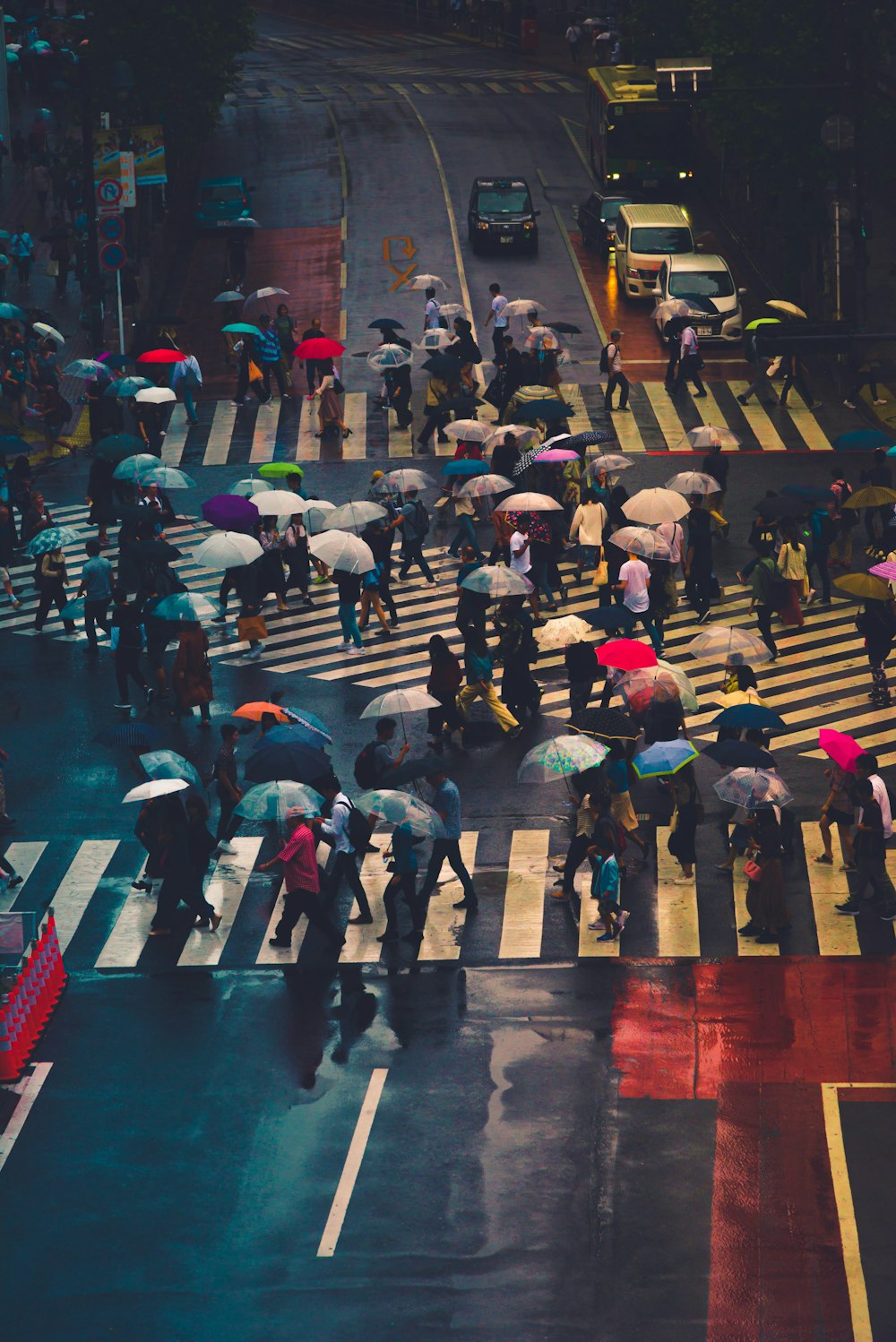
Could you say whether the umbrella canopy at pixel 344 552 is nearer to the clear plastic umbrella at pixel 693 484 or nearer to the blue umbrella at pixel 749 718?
the clear plastic umbrella at pixel 693 484

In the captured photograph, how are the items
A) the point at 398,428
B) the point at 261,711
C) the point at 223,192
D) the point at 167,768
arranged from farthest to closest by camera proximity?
the point at 223,192 < the point at 398,428 < the point at 261,711 < the point at 167,768

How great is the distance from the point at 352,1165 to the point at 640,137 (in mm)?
43859

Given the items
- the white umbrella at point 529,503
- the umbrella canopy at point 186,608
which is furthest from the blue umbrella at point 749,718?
the white umbrella at point 529,503

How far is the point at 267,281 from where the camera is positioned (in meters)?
52.5

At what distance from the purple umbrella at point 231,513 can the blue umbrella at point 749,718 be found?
9.57m

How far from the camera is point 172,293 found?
5281cm

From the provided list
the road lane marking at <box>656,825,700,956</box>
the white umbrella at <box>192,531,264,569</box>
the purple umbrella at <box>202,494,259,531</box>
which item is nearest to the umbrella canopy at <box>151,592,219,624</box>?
the white umbrella at <box>192,531,264,569</box>

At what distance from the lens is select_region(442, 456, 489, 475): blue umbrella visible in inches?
1318

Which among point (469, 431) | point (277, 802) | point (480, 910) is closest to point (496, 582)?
point (480, 910)

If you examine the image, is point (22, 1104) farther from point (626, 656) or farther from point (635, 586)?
point (635, 586)

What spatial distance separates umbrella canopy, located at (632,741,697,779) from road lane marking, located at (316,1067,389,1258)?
503 cm

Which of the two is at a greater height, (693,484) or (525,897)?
(693,484)

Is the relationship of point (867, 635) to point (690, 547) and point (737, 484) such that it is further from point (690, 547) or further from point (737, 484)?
point (737, 484)

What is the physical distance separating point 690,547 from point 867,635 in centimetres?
412
